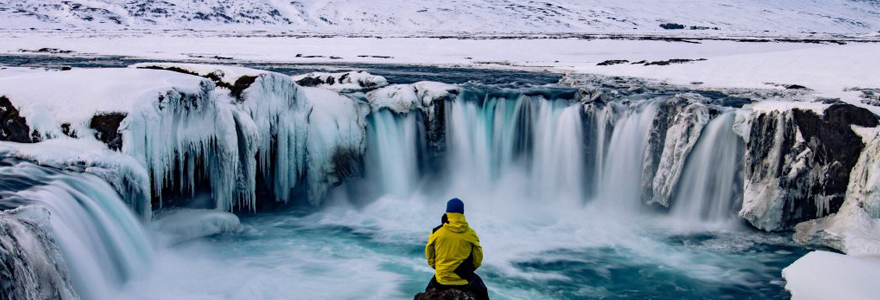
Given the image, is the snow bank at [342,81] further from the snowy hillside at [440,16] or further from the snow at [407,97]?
the snowy hillside at [440,16]

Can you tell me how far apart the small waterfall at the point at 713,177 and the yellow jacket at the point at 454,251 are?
8.13 meters

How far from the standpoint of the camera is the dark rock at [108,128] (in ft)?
32.6

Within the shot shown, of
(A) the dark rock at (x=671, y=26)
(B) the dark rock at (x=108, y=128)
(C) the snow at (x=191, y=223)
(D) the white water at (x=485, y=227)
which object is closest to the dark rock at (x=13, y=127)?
(B) the dark rock at (x=108, y=128)

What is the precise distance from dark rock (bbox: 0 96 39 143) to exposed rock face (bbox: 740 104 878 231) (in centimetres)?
1181

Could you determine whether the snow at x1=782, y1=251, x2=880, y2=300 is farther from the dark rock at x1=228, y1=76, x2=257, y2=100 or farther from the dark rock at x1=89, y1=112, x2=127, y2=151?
the dark rock at x1=89, y1=112, x2=127, y2=151

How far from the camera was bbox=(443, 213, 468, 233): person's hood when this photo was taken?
6516 mm

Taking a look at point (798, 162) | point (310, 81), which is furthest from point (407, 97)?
point (798, 162)

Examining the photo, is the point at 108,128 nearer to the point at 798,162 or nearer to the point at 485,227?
the point at 485,227

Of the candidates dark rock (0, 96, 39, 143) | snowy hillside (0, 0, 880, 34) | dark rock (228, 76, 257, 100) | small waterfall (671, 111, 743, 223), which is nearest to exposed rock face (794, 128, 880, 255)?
small waterfall (671, 111, 743, 223)

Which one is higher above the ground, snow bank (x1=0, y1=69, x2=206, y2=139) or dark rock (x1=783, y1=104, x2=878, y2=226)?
snow bank (x1=0, y1=69, x2=206, y2=139)

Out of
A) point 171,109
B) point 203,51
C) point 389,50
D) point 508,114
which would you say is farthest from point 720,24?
point 171,109

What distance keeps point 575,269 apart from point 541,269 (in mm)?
546

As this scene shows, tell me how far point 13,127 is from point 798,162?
499 inches

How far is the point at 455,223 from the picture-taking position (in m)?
6.54
